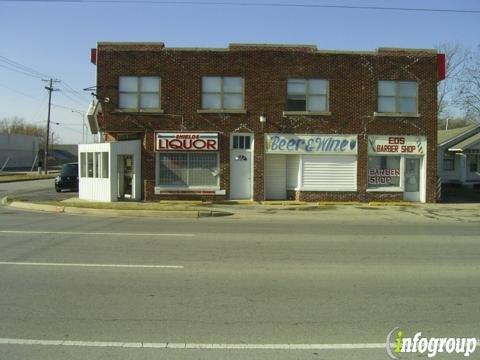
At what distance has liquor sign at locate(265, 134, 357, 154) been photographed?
23.7m

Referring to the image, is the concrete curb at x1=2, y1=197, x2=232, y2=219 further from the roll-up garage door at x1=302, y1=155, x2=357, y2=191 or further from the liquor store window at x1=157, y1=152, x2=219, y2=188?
the roll-up garage door at x1=302, y1=155, x2=357, y2=191

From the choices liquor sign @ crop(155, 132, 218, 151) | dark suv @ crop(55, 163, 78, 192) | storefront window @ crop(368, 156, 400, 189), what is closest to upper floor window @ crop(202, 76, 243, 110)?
liquor sign @ crop(155, 132, 218, 151)

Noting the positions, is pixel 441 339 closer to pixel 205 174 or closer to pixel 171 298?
pixel 171 298

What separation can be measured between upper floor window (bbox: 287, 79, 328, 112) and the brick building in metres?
0.05

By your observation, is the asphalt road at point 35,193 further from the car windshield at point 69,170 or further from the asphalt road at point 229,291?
the asphalt road at point 229,291

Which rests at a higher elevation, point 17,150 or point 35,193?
point 17,150

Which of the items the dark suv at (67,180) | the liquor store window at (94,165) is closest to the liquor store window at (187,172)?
the liquor store window at (94,165)

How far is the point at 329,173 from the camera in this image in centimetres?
2406

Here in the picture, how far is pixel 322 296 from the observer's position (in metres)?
7.00

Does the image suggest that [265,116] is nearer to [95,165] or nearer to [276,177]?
[276,177]

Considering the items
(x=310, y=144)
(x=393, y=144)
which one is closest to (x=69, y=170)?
(x=310, y=144)

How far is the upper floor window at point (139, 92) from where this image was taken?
77.4 feet

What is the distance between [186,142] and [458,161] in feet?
69.4

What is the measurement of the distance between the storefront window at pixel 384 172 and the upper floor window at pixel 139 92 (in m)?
10.2
